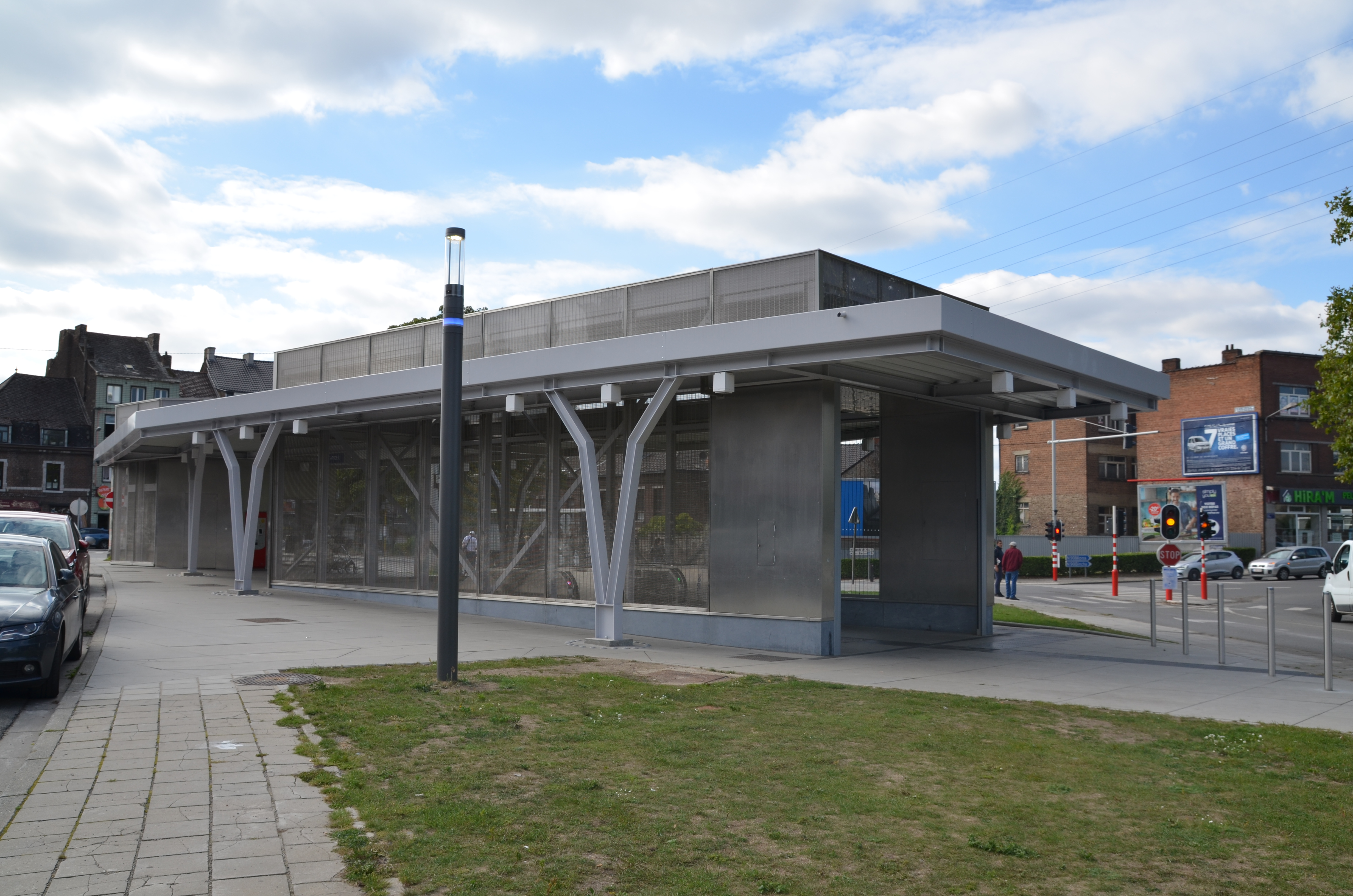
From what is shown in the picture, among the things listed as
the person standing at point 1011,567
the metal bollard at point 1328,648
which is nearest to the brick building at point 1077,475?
the person standing at point 1011,567

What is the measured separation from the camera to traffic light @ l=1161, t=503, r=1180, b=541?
2416 cm

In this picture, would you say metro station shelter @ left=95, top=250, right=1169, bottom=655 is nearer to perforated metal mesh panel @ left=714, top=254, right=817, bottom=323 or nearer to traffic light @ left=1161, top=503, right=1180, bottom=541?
perforated metal mesh panel @ left=714, top=254, right=817, bottom=323

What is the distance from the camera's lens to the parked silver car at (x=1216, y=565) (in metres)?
45.0

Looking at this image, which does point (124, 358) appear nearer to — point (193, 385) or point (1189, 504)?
point (193, 385)

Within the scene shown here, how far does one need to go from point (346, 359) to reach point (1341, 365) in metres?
22.0

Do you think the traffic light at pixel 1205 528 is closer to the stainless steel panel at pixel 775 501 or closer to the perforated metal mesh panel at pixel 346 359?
the stainless steel panel at pixel 775 501

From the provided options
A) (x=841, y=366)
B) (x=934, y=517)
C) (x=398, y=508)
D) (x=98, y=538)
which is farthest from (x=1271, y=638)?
(x=98, y=538)

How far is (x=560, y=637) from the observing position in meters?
15.8

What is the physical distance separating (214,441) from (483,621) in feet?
41.4

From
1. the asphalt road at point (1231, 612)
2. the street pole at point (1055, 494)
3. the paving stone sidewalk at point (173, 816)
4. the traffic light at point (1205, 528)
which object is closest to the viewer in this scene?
the paving stone sidewalk at point (173, 816)

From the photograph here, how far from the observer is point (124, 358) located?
253ft

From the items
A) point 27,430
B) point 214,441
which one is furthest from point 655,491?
point 27,430

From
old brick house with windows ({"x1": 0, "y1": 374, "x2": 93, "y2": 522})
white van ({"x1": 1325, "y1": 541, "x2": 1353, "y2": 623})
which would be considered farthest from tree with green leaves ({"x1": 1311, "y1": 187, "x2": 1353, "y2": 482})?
old brick house with windows ({"x1": 0, "y1": 374, "x2": 93, "y2": 522})

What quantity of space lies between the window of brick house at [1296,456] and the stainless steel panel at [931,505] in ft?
157
